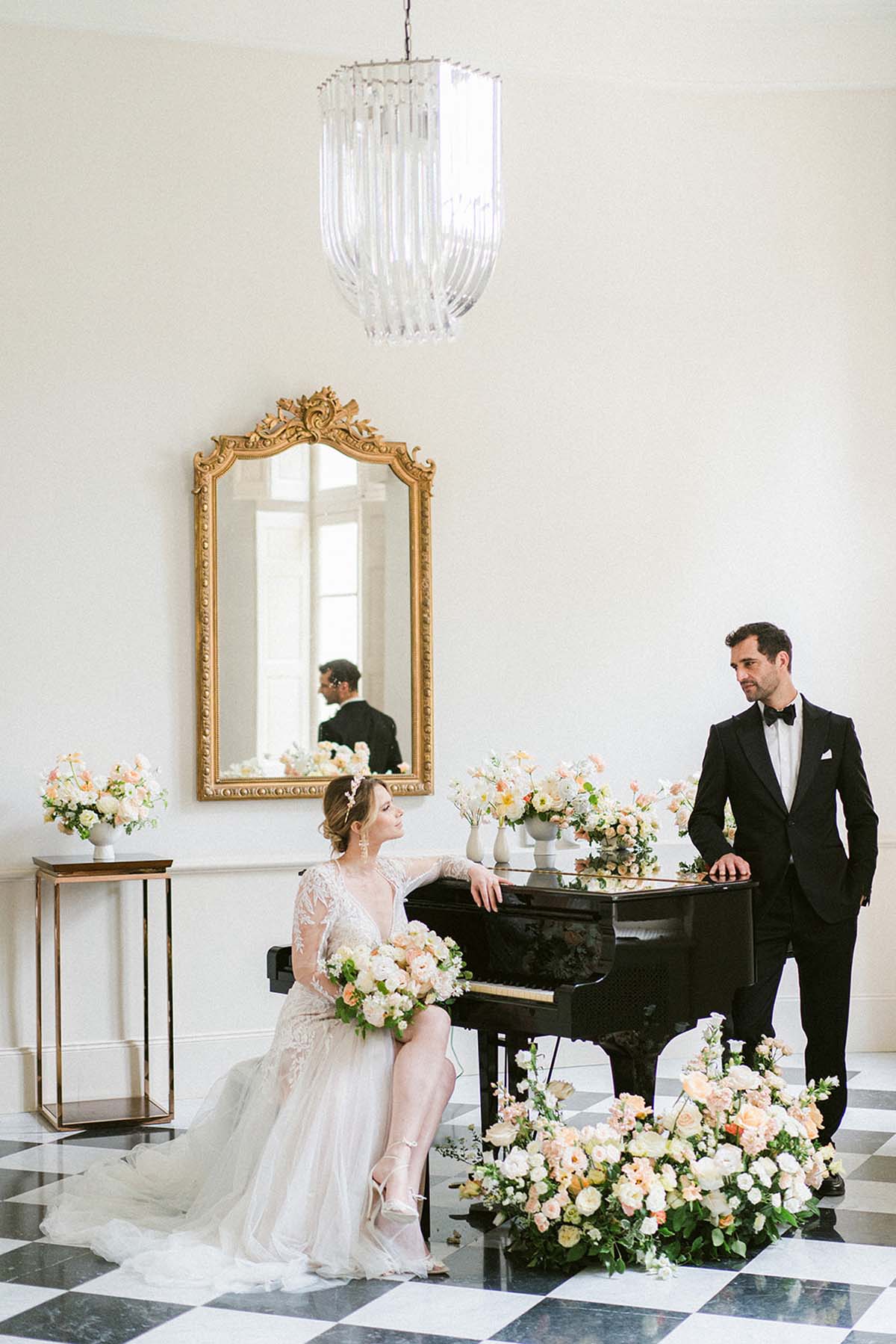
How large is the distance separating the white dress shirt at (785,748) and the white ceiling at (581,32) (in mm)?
3392

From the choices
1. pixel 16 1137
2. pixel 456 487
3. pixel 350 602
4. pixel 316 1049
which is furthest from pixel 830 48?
pixel 16 1137

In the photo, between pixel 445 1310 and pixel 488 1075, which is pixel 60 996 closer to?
pixel 488 1075

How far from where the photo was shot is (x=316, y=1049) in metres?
4.23

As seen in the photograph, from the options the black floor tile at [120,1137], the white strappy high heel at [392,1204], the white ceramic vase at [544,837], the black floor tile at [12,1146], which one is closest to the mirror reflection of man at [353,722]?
the white ceramic vase at [544,837]

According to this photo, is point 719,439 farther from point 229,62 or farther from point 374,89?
point 374,89

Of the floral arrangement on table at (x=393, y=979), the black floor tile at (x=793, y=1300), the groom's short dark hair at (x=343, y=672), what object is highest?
the groom's short dark hair at (x=343, y=672)

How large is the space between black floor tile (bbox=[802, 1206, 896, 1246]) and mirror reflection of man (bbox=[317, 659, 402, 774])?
2.68 meters

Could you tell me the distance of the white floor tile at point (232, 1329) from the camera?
3.51 meters

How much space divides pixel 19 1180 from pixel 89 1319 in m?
1.40

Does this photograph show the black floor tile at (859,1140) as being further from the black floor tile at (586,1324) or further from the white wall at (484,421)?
the black floor tile at (586,1324)

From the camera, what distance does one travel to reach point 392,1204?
12.7ft

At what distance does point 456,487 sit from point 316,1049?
3082 mm

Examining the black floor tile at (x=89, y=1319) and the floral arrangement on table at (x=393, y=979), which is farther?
the floral arrangement on table at (x=393, y=979)

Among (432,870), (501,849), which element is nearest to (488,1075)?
(432,870)
